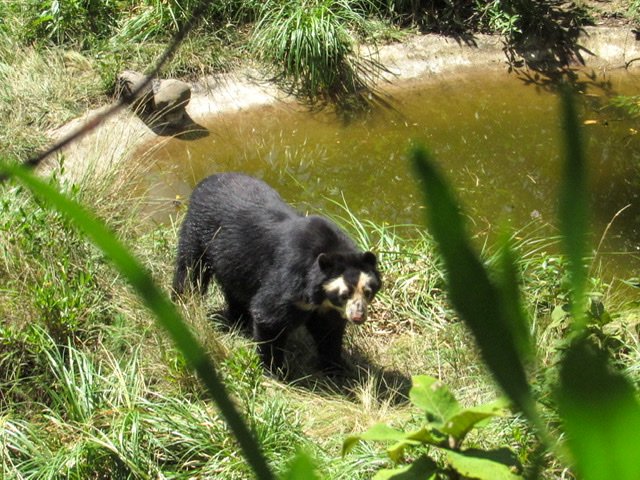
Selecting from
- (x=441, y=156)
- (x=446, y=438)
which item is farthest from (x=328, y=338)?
(x=441, y=156)

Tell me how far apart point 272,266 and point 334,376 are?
2.64ft

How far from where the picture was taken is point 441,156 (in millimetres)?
9055

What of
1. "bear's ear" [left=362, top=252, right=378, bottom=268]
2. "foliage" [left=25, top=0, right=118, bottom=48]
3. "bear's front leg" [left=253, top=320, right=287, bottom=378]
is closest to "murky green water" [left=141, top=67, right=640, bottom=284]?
"foliage" [left=25, top=0, right=118, bottom=48]

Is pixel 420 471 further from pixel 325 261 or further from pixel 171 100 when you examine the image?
pixel 171 100

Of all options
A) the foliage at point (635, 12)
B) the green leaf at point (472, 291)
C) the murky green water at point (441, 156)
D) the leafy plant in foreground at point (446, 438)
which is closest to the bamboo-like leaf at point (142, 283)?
the green leaf at point (472, 291)

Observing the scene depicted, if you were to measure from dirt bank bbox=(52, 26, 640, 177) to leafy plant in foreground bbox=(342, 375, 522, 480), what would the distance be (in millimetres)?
6923

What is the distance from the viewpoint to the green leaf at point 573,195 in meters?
0.57

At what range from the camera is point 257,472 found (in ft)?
2.26

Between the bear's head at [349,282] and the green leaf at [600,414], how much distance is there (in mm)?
4475

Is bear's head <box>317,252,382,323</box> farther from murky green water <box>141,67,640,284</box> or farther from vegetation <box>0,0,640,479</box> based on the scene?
murky green water <box>141,67,640,284</box>

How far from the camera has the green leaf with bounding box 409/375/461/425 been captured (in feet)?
6.15

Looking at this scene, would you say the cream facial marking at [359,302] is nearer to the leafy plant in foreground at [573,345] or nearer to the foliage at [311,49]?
the leafy plant in foreground at [573,345]

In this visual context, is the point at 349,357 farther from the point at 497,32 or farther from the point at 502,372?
the point at 497,32

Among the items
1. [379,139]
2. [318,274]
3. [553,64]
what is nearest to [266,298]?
[318,274]
